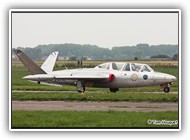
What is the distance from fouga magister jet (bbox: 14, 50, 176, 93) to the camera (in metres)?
16.7

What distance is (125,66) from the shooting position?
672 inches

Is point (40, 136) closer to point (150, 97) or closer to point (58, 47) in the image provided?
point (58, 47)

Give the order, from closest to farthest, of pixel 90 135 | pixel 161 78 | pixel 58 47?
pixel 90 135 → pixel 58 47 → pixel 161 78

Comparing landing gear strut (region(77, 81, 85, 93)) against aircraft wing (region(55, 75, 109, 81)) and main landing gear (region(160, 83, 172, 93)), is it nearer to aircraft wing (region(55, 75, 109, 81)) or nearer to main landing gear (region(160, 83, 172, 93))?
aircraft wing (region(55, 75, 109, 81))

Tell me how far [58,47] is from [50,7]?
112cm

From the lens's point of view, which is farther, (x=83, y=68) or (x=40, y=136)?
(x=83, y=68)

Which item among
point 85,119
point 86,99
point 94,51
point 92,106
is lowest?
point 85,119

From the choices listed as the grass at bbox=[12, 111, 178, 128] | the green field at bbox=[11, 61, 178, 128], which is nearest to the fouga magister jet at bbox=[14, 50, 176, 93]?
the green field at bbox=[11, 61, 178, 128]

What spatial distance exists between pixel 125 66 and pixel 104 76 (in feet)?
2.81

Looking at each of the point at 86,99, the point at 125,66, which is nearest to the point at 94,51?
the point at 125,66

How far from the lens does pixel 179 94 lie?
15.3 m

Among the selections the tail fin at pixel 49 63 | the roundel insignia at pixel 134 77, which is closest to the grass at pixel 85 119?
the tail fin at pixel 49 63

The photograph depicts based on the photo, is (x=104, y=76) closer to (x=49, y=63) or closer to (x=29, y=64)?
(x=49, y=63)
